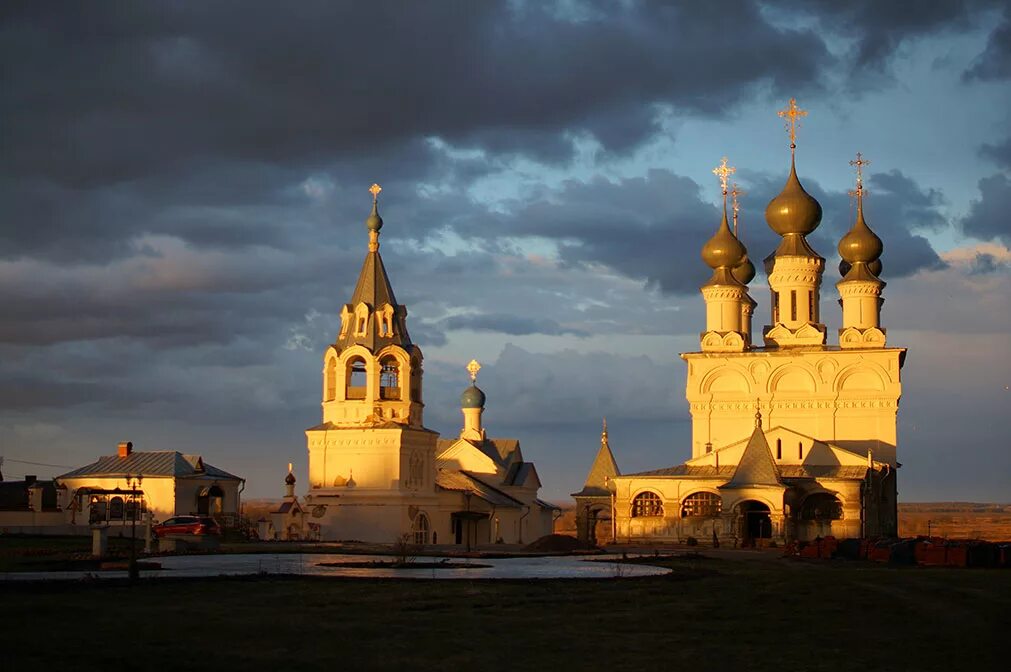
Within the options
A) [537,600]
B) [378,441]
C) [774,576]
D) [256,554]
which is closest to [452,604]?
[537,600]

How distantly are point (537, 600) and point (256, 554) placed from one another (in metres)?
13.6

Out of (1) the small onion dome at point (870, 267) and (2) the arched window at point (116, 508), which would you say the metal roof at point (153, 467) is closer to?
(2) the arched window at point (116, 508)

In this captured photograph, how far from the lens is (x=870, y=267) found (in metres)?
54.9

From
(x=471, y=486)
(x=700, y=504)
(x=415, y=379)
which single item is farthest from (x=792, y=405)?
(x=415, y=379)

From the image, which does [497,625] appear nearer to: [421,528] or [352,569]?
[352,569]

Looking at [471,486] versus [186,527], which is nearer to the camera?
[186,527]

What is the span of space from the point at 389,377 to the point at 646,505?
9.76 meters

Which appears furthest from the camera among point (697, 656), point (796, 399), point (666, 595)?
point (796, 399)

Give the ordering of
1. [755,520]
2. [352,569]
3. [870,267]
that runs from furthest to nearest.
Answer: [870,267]
[755,520]
[352,569]

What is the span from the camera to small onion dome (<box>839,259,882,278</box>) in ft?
180

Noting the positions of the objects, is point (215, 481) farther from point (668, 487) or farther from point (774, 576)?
point (774, 576)

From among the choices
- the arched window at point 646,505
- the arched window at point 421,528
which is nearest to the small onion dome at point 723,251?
the arched window at point 646,505

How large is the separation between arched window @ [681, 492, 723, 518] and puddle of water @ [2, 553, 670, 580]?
57.4 ft

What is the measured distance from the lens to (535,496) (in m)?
58.9
